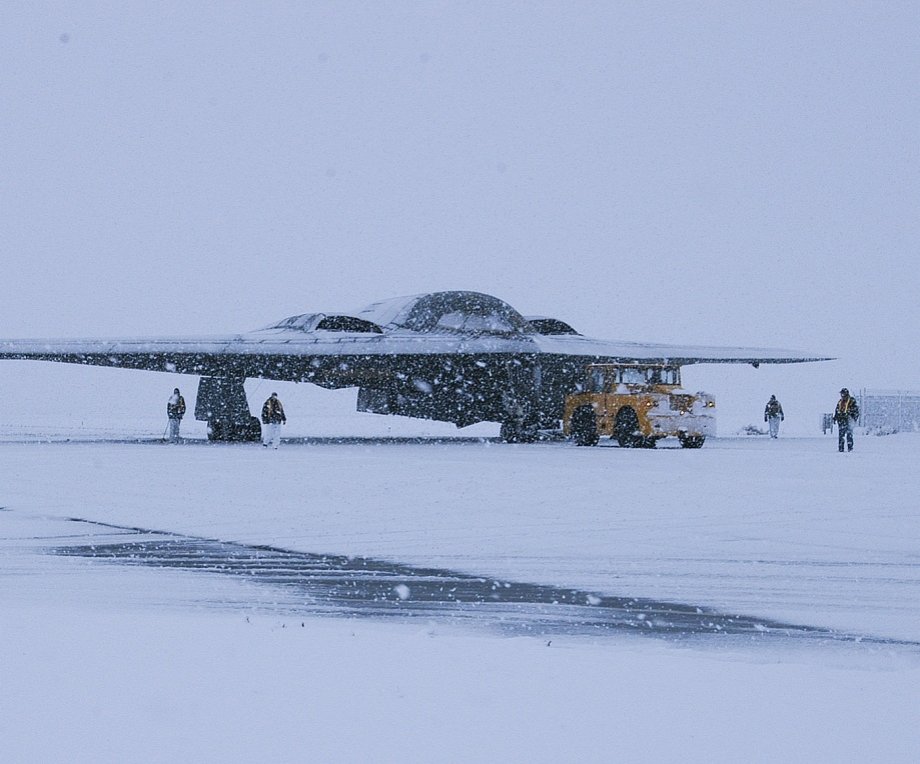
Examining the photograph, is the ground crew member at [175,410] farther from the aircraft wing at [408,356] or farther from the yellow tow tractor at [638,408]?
the yellow tow tractor at [638,408]

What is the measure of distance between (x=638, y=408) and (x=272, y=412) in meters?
7.53

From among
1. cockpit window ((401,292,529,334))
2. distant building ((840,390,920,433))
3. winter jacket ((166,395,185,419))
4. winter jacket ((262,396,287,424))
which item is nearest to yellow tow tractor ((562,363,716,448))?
cockpit window ((401,292,529,334))

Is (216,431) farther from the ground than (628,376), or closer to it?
closer to it

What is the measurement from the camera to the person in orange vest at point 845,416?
76.3 feet

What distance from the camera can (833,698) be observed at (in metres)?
4.23

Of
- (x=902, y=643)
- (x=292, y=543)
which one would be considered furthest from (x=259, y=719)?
(x=292, y=543)

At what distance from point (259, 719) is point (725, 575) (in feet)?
13.9

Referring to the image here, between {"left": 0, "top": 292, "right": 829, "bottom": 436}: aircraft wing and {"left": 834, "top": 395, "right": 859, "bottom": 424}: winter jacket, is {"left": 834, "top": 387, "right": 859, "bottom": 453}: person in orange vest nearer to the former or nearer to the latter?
{"left": 834, "top": 395, "right": 859, "bottom": 424}: winter jacket

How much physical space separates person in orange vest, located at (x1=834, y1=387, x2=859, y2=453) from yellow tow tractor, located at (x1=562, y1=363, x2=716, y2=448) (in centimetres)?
257

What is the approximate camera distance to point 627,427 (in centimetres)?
2378

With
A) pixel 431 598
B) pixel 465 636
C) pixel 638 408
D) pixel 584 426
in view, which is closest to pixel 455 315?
pixel 584 426

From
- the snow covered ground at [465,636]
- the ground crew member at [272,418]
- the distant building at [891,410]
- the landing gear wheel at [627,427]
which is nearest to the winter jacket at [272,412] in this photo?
the ground crew member at [272,418]

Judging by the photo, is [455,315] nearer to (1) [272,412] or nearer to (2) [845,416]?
(1) [272,412]

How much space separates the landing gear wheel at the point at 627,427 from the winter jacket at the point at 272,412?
7.05 metres
